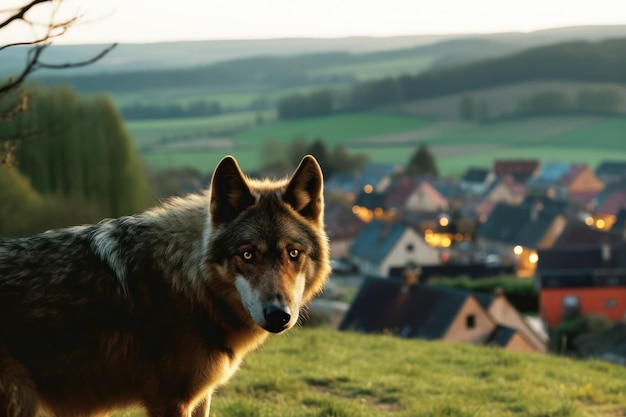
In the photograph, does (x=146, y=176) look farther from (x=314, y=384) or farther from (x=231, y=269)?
(x=231, y=269)

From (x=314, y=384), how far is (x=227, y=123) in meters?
175

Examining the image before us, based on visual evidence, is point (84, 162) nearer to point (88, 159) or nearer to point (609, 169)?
point (88, 159)

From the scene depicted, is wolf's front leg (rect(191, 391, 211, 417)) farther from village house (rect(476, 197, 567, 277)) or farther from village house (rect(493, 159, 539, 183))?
village house (rect(493, 159, 539, 183))

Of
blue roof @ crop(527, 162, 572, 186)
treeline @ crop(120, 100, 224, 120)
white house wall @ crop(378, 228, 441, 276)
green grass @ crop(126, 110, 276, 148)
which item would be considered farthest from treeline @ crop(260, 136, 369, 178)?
white house wall @ crop(378, 228, 441, 276)

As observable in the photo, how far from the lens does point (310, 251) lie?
6.21 metres

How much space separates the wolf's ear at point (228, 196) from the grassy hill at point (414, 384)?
2823 millimetres

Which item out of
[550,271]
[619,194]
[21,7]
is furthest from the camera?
[619,194]

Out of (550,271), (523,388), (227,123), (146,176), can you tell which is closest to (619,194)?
(550,271)

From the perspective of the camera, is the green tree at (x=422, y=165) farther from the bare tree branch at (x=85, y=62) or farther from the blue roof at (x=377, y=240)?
the bare tree branch at (x=85, y=62)

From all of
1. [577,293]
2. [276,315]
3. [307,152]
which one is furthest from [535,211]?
[276,315]

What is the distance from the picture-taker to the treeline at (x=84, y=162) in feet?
162

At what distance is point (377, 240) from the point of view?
288ft

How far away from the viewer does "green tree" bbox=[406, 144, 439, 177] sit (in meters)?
155

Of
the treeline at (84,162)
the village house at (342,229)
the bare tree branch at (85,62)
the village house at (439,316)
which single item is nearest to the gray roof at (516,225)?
the village house at (342,229)
